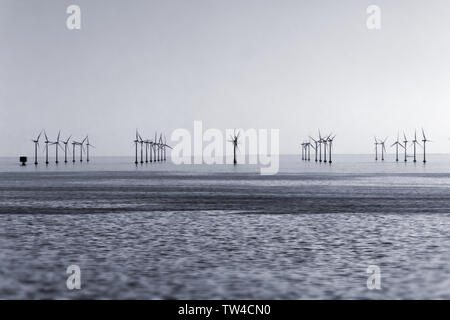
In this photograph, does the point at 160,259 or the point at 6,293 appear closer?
the point at 6,293

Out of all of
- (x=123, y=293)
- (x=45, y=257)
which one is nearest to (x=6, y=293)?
(x=123, y=293)

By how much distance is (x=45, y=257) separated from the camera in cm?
2269

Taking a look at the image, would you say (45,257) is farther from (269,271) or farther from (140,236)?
(269,271)

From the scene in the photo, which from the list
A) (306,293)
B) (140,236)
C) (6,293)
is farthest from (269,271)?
(140,236)

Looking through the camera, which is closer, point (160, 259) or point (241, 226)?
point (160, 259)

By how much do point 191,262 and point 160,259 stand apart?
135 cm

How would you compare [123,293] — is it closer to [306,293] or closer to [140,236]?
[306,293]

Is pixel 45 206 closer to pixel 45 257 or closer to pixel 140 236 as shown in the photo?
pixel 140 236

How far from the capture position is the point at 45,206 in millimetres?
45062
